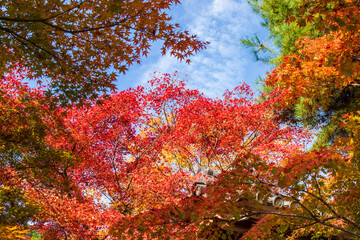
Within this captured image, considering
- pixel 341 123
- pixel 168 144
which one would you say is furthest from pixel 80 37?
pixel 168 144

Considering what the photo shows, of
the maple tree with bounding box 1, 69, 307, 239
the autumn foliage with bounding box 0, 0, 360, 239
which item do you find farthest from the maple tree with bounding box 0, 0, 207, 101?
the maple tree with bounding box 1, 69, 307, 239

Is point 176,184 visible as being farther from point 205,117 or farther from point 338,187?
point 338,187

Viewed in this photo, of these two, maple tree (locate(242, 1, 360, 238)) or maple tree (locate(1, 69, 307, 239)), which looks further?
maple tree (locate(1, 69, 307, 239))

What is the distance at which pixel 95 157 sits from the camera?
15047mm

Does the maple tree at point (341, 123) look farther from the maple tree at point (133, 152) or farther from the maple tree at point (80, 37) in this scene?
the maple tree at point (133, 152)

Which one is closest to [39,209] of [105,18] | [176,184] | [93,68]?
[176,184]

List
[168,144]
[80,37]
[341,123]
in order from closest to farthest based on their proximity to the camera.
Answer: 1. [80,37]
2. [341,123]
3. [168,144]

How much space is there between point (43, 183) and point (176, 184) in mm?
5483

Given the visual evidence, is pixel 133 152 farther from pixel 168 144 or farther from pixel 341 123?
pixel 341 123

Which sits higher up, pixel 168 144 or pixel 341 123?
pixel 168 144

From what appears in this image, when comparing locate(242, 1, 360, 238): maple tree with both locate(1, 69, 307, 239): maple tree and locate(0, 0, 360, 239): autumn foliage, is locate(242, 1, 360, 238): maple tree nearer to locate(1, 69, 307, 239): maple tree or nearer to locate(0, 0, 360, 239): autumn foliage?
locate(0, 0, 360, 239): autumn foliage

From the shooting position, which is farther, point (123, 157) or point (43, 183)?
point (123, 157)

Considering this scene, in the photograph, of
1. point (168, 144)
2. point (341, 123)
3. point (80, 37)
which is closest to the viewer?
point (80, 37)

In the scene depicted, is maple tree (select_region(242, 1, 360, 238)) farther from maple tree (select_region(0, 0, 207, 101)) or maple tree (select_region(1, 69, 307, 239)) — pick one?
maple tree (select_region(1, 69, 307, 239))
